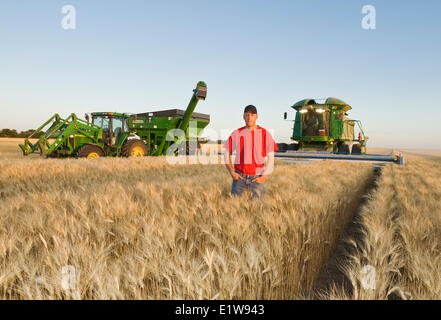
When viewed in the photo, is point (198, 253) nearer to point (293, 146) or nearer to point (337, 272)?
point (337, 272)

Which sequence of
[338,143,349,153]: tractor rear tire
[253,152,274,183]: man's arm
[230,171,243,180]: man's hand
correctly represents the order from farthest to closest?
[338,143,349,153]: tractor rear tire → [230,171,243,180]: man's hand → [253,152,274,183]: man's arm

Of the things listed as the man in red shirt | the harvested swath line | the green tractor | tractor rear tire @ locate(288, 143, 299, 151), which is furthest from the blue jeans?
tractor rear tire @ locate(288, 143, 299, 151)

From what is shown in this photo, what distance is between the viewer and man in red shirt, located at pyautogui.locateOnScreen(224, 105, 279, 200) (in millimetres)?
2973

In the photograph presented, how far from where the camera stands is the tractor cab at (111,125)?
12633 millimetres

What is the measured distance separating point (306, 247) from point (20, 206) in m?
2.82

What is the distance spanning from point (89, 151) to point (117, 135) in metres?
2.16

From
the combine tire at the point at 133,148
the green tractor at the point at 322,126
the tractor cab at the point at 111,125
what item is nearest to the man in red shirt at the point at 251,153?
the combine tire at the point at 133,148

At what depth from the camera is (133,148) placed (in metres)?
12.9

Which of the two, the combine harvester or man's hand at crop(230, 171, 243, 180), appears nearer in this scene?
man's hand at crop(230, 171, 243, 180)

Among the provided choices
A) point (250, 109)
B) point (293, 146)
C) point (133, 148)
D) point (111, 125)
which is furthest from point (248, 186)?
point (293, 146)

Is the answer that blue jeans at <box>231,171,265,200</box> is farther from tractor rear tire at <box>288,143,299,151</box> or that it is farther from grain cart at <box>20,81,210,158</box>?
tractor rear tire at <box>288,143,299,151</box>

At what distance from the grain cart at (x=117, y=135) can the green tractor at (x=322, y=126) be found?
602cm

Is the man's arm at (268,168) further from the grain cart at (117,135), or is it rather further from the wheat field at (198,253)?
the grain cart at (117,135)
